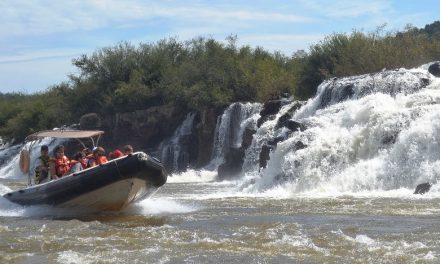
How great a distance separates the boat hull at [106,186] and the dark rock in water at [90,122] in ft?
98.4

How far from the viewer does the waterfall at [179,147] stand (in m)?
38.2

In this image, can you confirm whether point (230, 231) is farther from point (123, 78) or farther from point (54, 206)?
point (123, 78)

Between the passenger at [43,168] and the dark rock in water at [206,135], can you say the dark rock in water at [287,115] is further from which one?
the passenger at [43,168]

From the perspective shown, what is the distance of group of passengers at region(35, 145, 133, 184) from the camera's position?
15156mm

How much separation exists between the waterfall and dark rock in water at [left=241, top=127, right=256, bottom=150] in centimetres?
610

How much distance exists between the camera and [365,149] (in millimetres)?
20094

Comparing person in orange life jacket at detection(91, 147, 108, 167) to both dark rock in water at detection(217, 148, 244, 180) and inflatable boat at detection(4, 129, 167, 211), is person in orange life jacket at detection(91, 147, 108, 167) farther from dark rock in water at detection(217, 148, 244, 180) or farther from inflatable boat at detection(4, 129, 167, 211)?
dark rock in water at detection(217, 148, 244, 180)

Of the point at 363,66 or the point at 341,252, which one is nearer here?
the point at 341,252

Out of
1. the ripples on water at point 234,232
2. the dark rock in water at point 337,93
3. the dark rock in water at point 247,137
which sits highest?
the dark rock in water at point 337,93

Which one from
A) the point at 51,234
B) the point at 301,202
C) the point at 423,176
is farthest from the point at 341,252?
the point at 423,176

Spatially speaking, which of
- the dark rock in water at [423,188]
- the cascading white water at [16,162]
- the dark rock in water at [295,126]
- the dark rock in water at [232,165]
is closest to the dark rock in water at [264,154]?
the dark rock in water at [295,126]

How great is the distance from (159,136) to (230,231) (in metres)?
30.1

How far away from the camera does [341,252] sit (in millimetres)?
9773

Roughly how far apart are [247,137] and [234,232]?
66.4 ft
